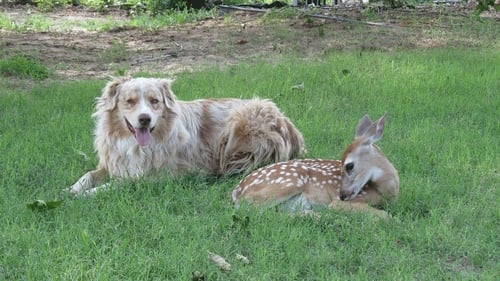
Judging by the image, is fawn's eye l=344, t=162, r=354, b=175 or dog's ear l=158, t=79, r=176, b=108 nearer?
fawn's eye l=344, t=162, r=354, b=175

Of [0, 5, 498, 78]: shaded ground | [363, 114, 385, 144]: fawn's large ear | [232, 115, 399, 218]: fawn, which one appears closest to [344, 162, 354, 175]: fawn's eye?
[232, 115, 399, 218]: fawn

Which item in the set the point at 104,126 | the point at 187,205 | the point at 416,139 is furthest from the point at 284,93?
the point at 187,205

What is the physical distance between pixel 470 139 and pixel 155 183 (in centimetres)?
335

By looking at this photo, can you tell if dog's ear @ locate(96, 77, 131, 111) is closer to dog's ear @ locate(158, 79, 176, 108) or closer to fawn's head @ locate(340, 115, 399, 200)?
dog's ear @ locate(158, 79, 176, 108)

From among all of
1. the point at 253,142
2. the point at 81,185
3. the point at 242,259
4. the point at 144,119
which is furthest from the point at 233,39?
→ the point at 242,259

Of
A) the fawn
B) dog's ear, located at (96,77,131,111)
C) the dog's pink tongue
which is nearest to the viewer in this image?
the fawn

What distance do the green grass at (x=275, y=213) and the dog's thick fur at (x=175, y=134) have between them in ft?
0.81

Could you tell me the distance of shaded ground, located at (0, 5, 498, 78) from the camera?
1116 cm

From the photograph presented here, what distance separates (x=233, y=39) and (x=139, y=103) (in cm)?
685

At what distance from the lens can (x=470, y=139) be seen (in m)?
7.04

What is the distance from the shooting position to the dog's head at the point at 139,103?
19.8 feet

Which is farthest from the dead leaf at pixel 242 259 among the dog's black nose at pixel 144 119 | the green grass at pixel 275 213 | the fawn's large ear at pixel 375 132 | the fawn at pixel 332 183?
the dog's black nose at pixel 144 119

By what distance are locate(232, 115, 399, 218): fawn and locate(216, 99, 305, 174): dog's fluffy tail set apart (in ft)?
3.48

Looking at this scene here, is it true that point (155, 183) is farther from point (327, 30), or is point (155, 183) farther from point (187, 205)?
point (327, 30)
